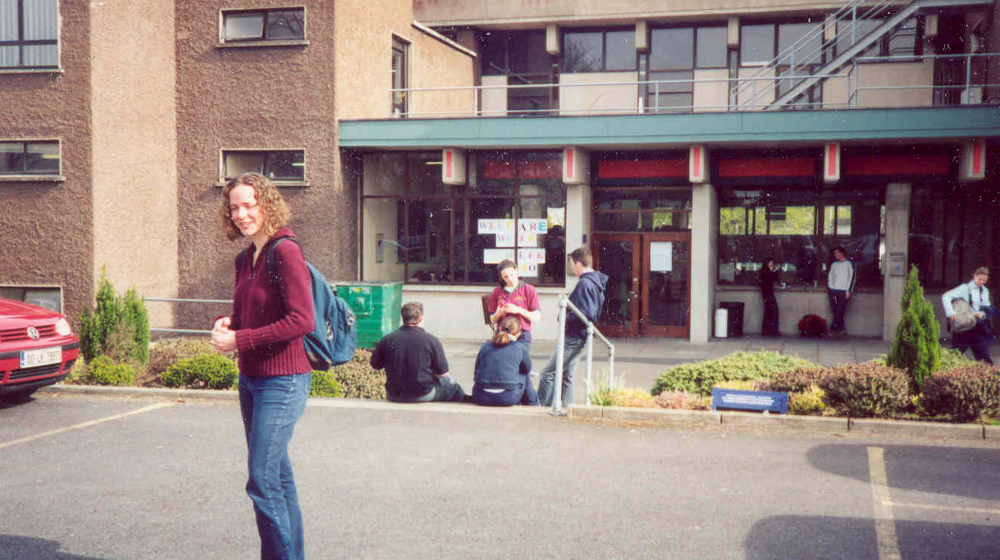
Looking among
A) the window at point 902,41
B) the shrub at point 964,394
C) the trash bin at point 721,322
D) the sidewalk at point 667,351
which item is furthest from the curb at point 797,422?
the window at point 902,41

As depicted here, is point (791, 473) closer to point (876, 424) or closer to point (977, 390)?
point (876, 424)

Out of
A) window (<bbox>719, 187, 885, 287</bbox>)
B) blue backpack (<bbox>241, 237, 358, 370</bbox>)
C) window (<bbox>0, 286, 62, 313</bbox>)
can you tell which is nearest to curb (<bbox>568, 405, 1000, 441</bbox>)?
blue backpack (<bbox>241, 237, 358, 370</bbox>)

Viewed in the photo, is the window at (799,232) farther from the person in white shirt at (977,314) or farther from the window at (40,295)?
the window at (40,295)

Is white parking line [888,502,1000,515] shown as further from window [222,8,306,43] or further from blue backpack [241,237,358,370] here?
window [222,8,306,43]

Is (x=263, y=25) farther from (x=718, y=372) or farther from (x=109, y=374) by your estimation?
(x=718, y=372)

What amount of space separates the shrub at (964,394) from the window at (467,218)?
9.81 m

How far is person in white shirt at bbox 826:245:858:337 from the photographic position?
1745 cm

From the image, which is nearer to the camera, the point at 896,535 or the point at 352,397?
the point at 896,535

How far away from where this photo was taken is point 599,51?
23.4 metres

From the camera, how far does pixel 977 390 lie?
7957 mm

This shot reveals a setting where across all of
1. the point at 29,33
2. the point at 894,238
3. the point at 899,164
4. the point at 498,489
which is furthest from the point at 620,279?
the point at 498,489

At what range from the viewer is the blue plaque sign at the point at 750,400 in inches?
328

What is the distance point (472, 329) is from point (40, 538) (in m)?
12.8

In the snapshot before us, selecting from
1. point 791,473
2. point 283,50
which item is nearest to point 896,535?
point 791,473
